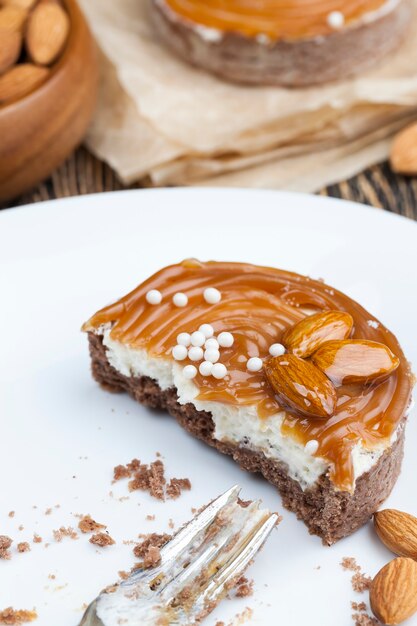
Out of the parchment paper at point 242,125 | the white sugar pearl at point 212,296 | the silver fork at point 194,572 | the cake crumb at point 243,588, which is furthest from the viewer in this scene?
the parchment paper at point 242,125

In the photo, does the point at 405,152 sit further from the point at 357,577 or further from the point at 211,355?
the point at 357,577

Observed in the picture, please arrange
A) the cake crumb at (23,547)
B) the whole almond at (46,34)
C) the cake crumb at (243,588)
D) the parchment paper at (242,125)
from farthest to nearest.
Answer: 1. the parchment paper at (242,125)
2. the whole almond at (46,34)
3. the cake crumb at (23,547)
4. the cake crumb at (243,588)

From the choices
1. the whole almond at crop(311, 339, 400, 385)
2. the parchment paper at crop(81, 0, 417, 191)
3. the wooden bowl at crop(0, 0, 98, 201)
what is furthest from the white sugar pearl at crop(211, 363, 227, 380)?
the parchment paper at crop(81, 0, 417, 191)

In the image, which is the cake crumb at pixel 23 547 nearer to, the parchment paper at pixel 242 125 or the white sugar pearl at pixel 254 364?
the white sugar pearl at pixel 254 364

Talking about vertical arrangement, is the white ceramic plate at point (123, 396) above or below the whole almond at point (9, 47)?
below

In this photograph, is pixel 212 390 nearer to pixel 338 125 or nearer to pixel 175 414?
pixel 175 414

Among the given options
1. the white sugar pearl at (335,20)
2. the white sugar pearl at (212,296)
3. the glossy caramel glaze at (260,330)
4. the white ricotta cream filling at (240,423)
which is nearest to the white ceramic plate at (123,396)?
the white ricotta cream filling at (240,423)

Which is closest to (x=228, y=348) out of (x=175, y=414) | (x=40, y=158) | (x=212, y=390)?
(x=212, y=390)

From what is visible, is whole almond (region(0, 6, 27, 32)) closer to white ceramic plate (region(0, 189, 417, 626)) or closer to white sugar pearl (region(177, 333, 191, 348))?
white ceramic plate (region(0, 189, 417, 626))

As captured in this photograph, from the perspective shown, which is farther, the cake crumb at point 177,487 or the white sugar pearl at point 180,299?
the white sugar pearl at point 180,299
